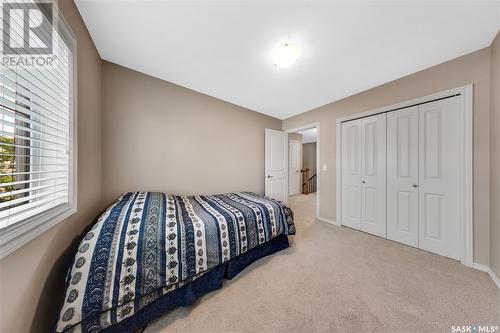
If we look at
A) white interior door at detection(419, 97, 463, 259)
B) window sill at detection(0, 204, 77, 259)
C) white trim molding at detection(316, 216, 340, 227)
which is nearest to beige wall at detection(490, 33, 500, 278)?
white interior door at detection(419, 97, 463, 259)

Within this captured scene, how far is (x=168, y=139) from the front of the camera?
232 centimetres

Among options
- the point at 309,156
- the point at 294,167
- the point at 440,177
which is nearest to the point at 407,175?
the point at 440,177

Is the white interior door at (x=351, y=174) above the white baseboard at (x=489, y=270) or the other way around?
above

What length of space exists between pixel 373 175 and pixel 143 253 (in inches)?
120

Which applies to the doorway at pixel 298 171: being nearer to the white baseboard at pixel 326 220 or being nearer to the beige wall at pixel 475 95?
the white baseboard at pixel 326 220

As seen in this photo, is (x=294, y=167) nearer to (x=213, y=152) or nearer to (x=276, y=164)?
(x=276, y=164)

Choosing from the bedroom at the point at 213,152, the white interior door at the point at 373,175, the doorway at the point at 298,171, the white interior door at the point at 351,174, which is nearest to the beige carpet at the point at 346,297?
the bedroom at the point at 213,152

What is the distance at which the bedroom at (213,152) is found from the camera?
91 centimetres

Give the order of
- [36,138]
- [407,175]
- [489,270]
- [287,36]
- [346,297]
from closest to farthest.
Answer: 1. [36,138]
2. [346,297]
3. [287,36]
4. [489,270]
5. [407,175]

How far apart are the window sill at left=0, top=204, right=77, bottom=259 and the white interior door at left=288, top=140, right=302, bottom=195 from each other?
549 centimetres

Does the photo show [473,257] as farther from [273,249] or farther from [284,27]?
[284,27]

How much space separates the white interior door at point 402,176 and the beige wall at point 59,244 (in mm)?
3511

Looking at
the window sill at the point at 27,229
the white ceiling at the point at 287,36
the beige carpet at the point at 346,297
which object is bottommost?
the beige carpet at the point at 346,297

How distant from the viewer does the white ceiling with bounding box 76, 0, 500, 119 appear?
4.03ft
